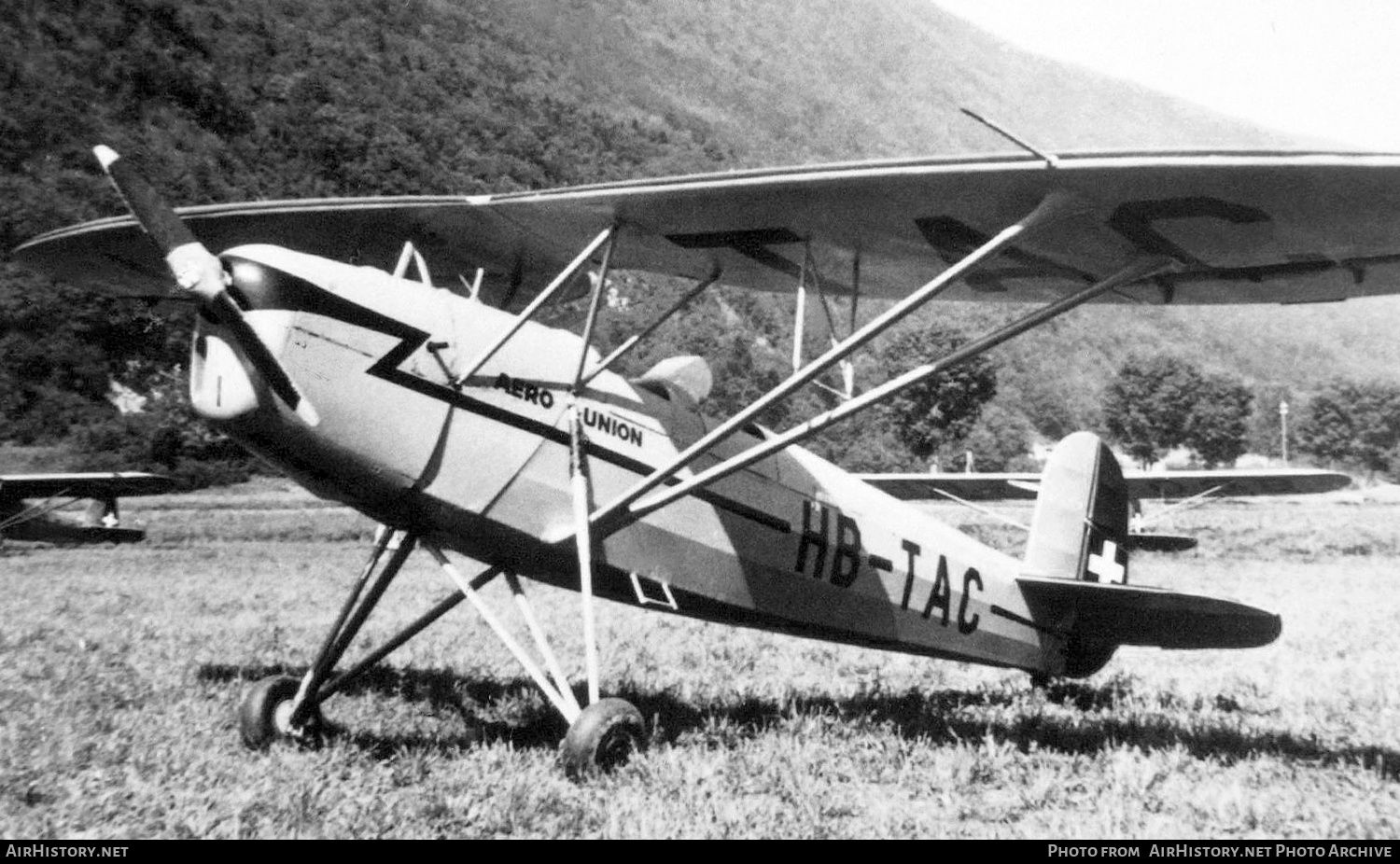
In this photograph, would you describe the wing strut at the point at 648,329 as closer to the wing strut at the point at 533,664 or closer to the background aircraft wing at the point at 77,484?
the wing strut at the point at 533,664

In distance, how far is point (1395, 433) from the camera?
92188mm

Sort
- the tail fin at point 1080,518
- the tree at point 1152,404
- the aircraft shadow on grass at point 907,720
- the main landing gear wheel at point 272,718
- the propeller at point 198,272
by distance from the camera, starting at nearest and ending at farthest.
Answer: the propeller at point 198,272 → the main landing gear wheel at point 272,718 → the aircraft shadow on grass at point 907,720 → the tail fin at point 1080,518 → the tree at point 1152,404

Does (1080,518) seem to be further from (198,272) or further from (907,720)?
(198,272)

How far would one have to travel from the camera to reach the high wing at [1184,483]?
766 inches

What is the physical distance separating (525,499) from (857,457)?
5740cm

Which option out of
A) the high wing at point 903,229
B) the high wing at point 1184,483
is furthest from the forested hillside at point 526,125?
the high wing at point 1184,483

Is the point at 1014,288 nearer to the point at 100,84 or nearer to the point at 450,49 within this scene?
the point at 100,84

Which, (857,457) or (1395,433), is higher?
(1395,433)

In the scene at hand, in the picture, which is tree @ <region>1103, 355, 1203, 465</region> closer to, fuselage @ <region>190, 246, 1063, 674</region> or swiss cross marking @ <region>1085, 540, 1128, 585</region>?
swiss cross marking @ <region>1085, 540, 1128, 585</region>

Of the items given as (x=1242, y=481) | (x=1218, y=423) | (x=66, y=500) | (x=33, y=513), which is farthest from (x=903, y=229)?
(x=1218, y=423)

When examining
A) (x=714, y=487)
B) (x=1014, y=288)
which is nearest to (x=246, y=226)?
(x=714, y=487)

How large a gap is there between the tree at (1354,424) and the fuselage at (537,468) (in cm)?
10376

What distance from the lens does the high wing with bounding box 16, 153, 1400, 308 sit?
4086mm

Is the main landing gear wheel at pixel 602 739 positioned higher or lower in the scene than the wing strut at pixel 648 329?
lower
